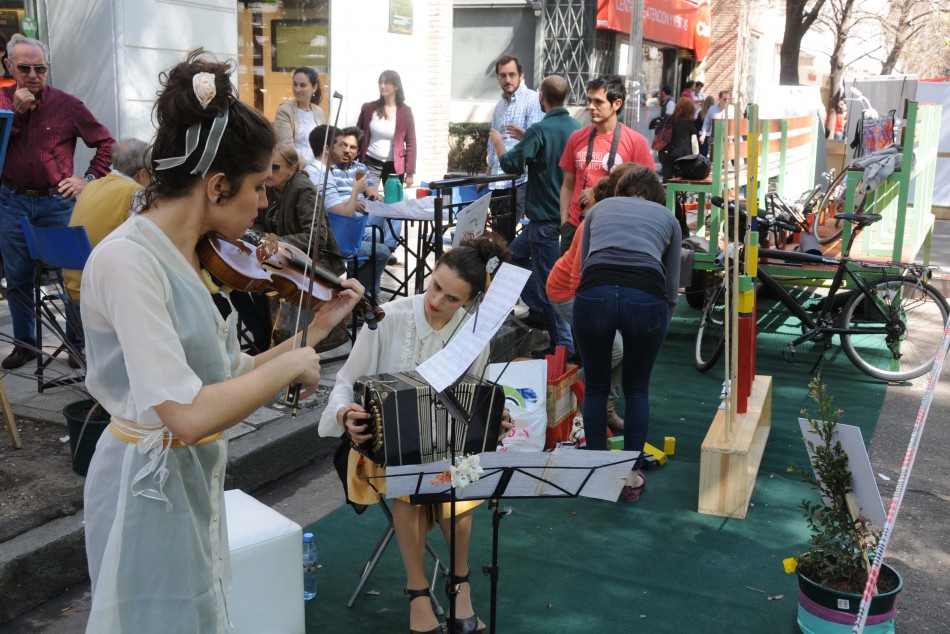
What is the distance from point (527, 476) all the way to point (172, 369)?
1.35 metres

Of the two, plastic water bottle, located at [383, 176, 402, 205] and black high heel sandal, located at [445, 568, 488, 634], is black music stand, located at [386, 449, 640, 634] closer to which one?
black high heel sandal, located at [445, 568, 488, 634]

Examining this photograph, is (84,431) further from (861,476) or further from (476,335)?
(861,476)

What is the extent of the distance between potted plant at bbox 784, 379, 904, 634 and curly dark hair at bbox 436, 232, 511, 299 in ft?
4.97

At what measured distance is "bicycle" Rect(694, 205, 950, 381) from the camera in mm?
6996

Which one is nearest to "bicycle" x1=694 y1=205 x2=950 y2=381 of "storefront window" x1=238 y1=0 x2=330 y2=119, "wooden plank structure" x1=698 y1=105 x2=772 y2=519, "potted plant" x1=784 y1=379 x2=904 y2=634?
"wooden plank structure" x1=698 y1=105 x2=772 y2=519

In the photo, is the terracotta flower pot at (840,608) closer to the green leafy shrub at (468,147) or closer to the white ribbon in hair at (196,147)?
the white ribbon in hair at (196,147)

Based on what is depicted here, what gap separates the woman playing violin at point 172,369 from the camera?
1.79m

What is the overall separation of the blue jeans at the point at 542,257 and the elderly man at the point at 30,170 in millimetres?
3141

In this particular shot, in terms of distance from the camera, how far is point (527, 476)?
2855 mm

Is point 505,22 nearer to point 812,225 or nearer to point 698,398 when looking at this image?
point 812,225

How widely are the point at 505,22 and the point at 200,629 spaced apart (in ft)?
66.6

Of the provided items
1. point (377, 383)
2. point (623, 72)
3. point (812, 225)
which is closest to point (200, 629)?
point (377, 383)

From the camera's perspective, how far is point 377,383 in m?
3.06

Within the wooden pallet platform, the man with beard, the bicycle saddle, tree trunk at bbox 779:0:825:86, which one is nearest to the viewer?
the wooden pallet platform
